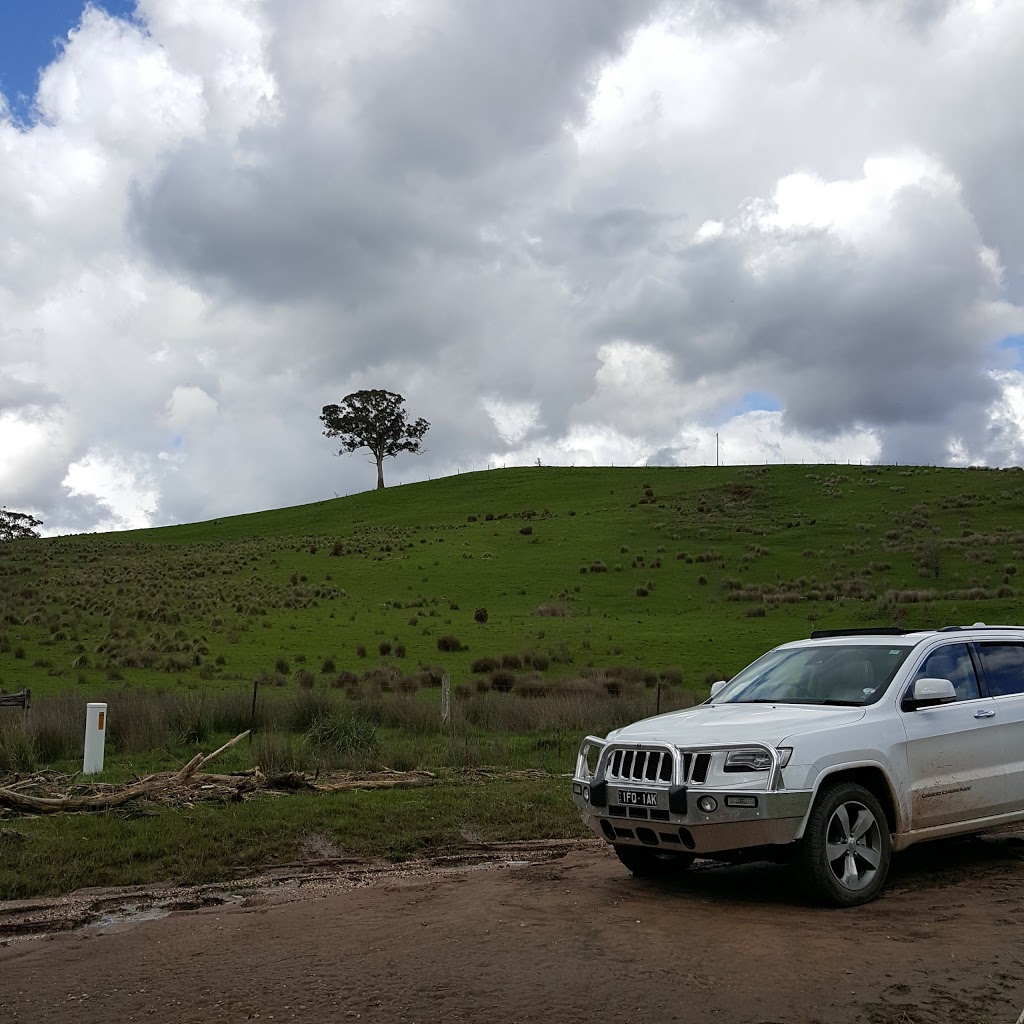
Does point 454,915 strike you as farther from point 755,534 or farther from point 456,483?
point 456,483

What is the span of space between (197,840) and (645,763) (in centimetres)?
515

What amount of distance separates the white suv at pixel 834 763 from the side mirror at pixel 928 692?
0.01 meters

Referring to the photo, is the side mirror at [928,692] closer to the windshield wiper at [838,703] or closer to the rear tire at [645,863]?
the windshield wiper at [838,703]

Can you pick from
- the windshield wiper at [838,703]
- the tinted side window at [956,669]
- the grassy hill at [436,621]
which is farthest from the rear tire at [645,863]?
the grassy hill at [436,621]

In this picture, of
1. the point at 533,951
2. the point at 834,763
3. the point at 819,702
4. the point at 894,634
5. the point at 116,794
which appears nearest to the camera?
the point at 533,951

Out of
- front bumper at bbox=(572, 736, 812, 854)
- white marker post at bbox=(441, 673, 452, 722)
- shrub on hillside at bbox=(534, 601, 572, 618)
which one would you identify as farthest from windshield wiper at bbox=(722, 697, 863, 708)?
shrub on hillside at bbox=(534, 601, 572, 618)

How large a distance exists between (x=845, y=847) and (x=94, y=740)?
11494 millimetres

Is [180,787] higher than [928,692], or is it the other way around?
[928,692]

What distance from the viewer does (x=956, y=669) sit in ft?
29.0

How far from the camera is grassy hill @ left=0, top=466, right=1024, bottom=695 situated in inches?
1404

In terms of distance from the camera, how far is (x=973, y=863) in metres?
9.04

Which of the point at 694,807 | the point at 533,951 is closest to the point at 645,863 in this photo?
A: the point at 694,807

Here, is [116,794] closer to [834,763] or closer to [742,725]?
[742,725]

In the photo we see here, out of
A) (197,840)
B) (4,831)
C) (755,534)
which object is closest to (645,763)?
(197,840)
